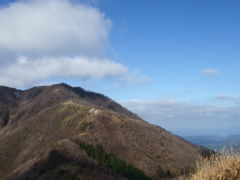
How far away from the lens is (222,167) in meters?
11.8

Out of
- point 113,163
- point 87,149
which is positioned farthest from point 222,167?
point 113,163

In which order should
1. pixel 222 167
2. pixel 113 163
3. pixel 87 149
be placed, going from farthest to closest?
1. pixel 113 163
2. pixel 87 149
3. pixel 222 167

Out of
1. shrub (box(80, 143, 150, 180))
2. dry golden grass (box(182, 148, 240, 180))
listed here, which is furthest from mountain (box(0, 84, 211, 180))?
dry golden grass (box(182, 148, 240, 180))

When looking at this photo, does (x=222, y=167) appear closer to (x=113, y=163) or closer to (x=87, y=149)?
(x=87, y=149)

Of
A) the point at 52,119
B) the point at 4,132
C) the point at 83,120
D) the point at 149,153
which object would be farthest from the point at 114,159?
the point at 4,132

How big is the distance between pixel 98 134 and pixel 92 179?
5852 centimetres

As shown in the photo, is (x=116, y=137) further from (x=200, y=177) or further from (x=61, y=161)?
(x=200, y=177)

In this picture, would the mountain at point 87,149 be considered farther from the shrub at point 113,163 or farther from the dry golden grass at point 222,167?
the dry golden grass at point 222,167

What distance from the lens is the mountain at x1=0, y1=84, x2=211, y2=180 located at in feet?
320

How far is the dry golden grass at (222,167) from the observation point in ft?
37.8

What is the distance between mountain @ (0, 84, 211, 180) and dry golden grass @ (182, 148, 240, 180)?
6562cm

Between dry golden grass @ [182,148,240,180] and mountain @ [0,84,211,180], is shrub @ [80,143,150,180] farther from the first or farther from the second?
dry golden grass @ [182,148,240,180]

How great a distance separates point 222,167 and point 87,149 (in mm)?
102763

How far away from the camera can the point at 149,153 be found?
427 ft
